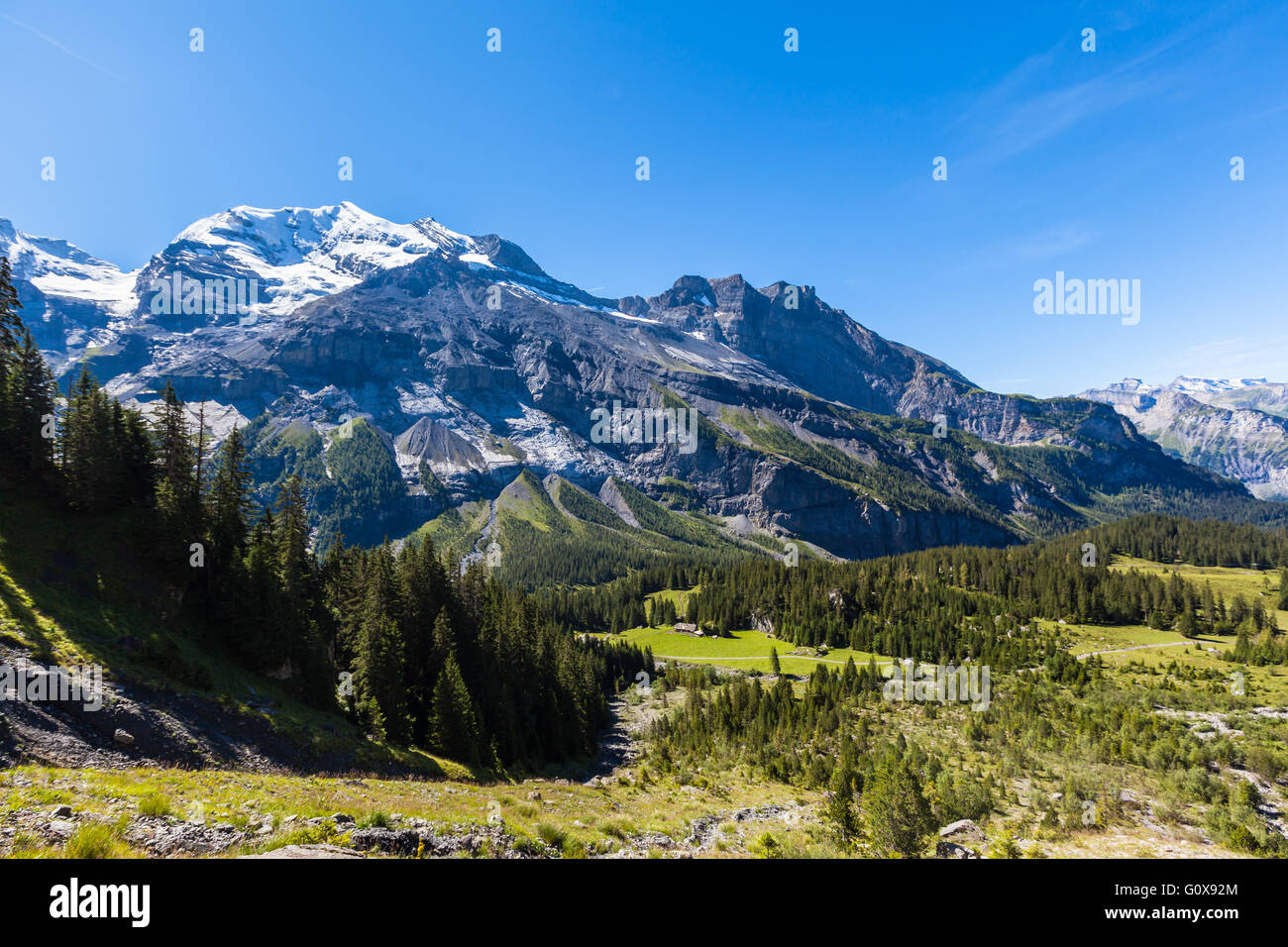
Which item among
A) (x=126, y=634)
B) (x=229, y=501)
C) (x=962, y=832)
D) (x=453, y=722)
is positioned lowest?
(x=962, y=832)

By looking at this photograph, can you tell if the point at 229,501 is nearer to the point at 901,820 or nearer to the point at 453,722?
the point at 453,722

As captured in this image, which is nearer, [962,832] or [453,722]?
[962,832]

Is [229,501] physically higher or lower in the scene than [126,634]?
higher

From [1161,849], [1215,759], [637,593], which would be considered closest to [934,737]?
[1215,759]

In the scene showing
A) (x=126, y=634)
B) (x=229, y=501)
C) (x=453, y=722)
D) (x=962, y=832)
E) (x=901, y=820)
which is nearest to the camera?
(x=901, y=820)

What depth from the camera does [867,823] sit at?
1353 inches

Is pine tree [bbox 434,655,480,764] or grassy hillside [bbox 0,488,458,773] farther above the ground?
grassy hillside [bbox 0,488,458,773]

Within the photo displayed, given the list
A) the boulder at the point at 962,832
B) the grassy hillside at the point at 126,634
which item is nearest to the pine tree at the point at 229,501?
the grassy hillside at the point at 126,634

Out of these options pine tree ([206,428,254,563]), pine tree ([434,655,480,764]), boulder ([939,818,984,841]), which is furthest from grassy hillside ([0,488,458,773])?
boulder ([939,818,984,841])

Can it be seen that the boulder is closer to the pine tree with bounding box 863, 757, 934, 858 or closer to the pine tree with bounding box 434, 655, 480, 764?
the pine tree with bounding box 863, 757, 934, 858

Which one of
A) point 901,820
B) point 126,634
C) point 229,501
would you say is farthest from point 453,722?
point 901,820

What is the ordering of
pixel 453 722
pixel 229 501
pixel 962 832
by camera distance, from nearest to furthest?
pixel 962 832 < pixel 453 722 < pixel 229 501
